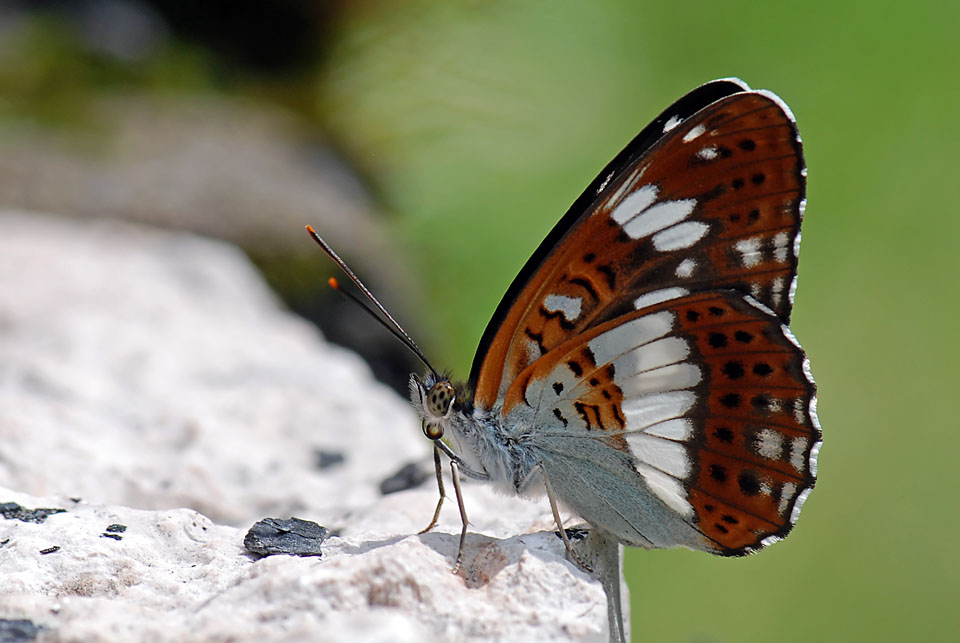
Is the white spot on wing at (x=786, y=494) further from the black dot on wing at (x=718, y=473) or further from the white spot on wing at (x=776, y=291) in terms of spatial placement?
the white spot on wing at (x=776, y=291)

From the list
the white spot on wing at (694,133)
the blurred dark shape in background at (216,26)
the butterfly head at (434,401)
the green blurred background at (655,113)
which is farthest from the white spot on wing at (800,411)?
the blurred dark shape in background at (216,26)

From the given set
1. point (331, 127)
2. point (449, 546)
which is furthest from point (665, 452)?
point (331, 127)

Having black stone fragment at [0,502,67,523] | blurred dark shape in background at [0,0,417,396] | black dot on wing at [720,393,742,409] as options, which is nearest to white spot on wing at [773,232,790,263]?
black dot on wing at [720,393,742,409]

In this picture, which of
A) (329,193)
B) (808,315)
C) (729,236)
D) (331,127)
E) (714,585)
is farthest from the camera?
(331,127)

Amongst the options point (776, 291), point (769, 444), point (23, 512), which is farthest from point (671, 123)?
point (23, 512)

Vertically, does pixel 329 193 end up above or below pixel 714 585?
above

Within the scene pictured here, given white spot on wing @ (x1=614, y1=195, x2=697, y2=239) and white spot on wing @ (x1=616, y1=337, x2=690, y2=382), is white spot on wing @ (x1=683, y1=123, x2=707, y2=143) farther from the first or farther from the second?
white spot on wing @ (x1=616, y1=337, x2=690, y2=382)

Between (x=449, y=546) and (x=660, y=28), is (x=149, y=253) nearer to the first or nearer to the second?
(x=449, y=546)
